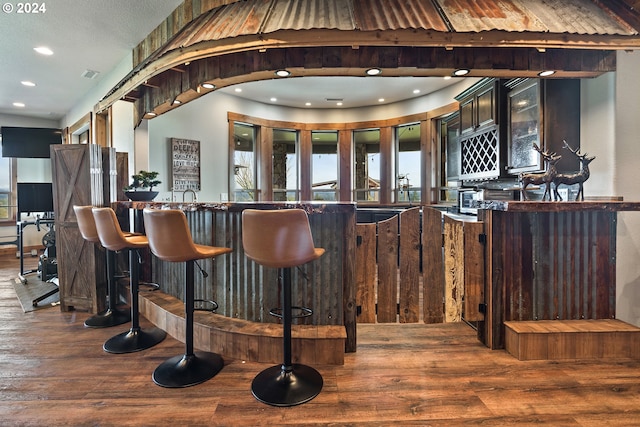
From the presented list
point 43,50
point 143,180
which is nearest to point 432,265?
point 143,180

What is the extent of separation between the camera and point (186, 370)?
1998mm

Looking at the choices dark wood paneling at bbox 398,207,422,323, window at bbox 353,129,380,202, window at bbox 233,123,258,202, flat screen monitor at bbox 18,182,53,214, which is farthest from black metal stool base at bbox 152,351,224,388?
window at bbox 353,129,380,202

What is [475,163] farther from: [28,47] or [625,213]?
[28,47]

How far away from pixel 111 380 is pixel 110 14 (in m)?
3.25

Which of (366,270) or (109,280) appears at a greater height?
(366,270)

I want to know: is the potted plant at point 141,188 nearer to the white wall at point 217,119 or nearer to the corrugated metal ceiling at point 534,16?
the white wall at point 217,119

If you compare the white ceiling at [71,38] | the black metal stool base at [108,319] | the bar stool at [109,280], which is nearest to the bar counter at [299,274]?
the bar stool at [109,280]

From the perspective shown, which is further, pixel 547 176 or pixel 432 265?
pixel 432 265

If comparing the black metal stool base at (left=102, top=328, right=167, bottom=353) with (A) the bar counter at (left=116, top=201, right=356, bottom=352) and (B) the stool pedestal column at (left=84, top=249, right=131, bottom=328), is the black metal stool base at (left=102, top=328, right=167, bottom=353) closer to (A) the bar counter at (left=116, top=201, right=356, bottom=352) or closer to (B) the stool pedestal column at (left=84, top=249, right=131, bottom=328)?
(B) the stool pedestal column at (left=84, top=249, right=131, bottom=328)

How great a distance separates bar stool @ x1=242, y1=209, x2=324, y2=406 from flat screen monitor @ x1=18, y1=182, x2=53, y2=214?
470cm

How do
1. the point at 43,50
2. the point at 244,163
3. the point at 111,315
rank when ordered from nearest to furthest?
the point at 111,315, the point at 43,50, the point at 244,163

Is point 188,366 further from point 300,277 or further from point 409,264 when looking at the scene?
point 409,264

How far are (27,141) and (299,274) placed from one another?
23.5 ft

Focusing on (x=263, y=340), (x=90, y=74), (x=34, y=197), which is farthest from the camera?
(x=34, y=197)
